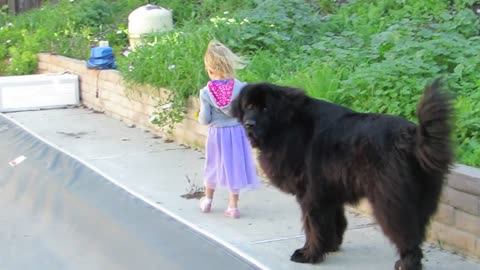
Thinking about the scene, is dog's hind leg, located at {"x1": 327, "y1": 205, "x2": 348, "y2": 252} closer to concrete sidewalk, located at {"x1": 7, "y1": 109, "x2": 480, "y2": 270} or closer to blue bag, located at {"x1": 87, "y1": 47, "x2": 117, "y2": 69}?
concrete sidewalk, located at {"x1": 7, "y1": 109, "x2": 480, "y2": 270}

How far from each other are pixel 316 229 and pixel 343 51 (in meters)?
3.46

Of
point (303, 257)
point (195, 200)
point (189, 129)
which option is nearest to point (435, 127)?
point (303, 257)

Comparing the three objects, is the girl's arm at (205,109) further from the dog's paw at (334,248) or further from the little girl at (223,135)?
the dog's paw at (334,248)

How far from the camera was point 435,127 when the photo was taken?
4449 millimetres

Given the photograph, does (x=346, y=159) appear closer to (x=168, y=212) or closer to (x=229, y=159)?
(x=229, y=159)

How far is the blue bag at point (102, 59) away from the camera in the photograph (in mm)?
11500

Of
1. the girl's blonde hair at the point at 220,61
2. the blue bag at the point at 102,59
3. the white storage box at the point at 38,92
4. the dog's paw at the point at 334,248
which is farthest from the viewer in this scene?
the white storage box at the point at 38,92

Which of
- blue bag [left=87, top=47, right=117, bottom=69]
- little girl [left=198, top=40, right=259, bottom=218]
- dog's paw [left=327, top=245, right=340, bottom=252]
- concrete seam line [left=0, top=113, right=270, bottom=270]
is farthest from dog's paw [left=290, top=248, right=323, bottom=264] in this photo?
blue bag [left=87, top=47, right=117, bottom=69]

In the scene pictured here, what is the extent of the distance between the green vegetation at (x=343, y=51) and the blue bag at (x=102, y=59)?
2.41 feet

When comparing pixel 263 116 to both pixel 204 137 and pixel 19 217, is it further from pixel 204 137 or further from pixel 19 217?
pixel 204 137

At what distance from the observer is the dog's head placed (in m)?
5.21

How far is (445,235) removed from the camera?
5.49 metres

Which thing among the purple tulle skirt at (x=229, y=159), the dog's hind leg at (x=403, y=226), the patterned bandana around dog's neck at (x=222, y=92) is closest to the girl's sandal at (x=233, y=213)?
the purple tulle skirt at (x=229, y=159)

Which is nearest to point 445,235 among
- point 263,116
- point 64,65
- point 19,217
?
point 263,116
